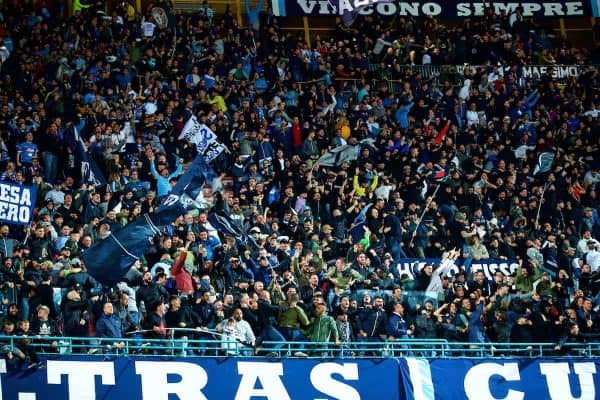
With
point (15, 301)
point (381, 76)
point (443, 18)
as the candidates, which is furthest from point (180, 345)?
point (443, 18)

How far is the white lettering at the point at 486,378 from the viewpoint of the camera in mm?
21125

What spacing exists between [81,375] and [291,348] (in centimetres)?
340

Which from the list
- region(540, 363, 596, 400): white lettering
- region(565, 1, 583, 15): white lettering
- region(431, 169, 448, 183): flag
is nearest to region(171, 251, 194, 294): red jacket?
region(540, 363, 596, 400): white lettering

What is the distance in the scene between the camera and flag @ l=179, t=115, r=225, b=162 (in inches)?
1026

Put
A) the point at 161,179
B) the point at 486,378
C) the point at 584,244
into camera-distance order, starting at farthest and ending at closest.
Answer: the point at 584,244 → the point at 161,179 → the point at 486,378

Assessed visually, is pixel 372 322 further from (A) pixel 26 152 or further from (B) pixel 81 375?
(A) pixel 26 152

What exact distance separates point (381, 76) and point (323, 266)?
918cm

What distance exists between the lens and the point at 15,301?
1975 cm

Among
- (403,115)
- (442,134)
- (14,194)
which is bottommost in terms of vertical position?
(14,194)

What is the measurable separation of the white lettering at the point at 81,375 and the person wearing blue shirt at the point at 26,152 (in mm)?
6235

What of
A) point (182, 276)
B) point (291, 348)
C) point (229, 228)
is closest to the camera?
point (291, 348)

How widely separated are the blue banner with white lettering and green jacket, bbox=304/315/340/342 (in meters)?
4.62

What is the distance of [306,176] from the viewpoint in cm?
2661

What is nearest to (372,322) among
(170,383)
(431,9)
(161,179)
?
(170,383)
